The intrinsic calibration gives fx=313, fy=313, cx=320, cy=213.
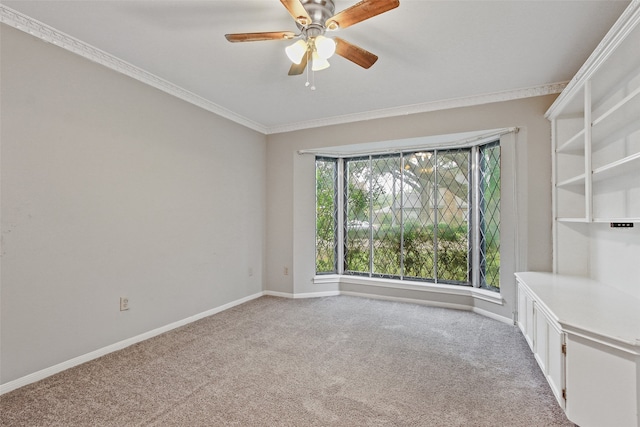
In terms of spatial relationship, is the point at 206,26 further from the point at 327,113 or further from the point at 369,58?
the point at 327,113

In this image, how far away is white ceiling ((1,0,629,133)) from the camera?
6.50 feet

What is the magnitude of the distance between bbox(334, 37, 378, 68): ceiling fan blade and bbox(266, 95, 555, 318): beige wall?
1800mm

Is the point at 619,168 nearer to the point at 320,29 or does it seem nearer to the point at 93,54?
the point at 320,29

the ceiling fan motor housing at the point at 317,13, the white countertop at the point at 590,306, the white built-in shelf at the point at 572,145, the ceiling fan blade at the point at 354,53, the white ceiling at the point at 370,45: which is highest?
the white ceiling at the point at 370,45

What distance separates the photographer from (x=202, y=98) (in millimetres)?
3434

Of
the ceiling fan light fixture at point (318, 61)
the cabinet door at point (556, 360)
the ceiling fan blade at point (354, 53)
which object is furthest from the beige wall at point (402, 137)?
the ceiling fan light fixture at point (318, 61)

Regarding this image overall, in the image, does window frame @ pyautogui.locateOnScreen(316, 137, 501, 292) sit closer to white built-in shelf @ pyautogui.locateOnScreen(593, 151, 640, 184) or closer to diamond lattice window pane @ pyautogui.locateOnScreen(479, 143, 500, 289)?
diamond lattice window pane @ pyautogui.locateOnScreen(479, 143, 500, 289)

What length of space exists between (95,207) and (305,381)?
2.13 meters

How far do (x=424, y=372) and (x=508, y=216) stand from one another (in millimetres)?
1981

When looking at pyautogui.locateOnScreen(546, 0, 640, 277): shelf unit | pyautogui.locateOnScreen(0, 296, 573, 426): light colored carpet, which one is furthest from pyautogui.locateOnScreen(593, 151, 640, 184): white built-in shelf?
pyautogui.locateOnScreen(0, 296, 573, 426): light colored carpet

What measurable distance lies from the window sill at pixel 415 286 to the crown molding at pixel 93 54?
2718 mm

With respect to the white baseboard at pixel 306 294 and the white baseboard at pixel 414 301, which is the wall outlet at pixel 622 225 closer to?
the white baseboard at pixel 414 301

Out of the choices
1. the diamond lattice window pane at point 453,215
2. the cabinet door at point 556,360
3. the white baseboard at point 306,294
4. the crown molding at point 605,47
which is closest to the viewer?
the crown molding at point 605,47

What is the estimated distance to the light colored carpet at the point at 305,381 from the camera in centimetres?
183
